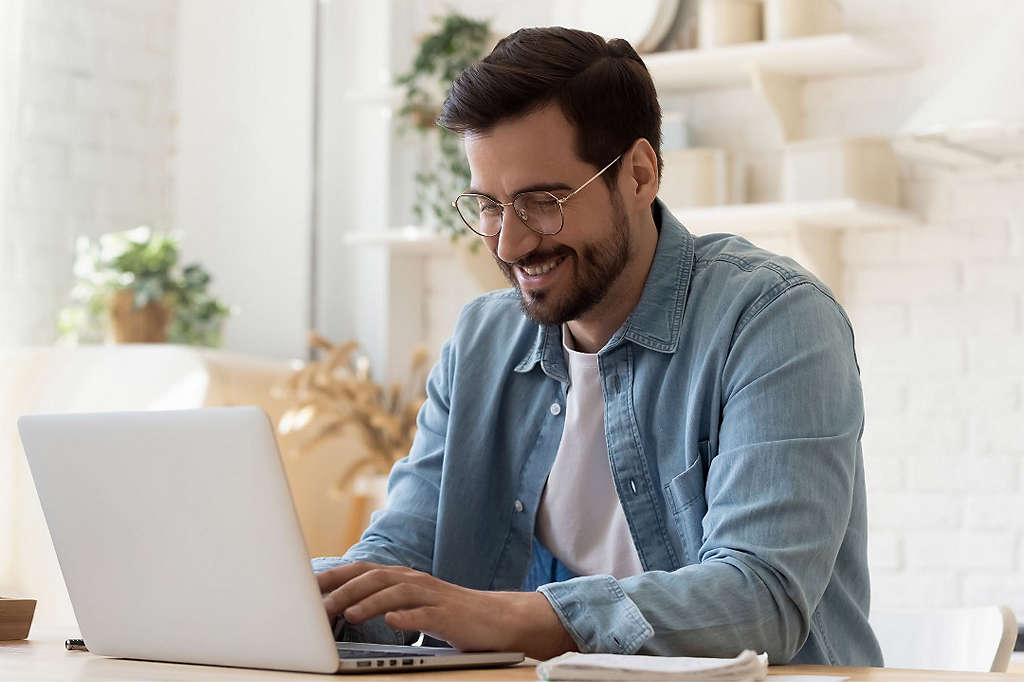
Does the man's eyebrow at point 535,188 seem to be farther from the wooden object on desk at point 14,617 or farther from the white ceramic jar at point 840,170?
the white ceramic jar at point 840,170

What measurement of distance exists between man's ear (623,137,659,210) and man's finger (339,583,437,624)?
2.00ft

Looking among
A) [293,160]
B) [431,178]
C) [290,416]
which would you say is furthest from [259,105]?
[290,416]

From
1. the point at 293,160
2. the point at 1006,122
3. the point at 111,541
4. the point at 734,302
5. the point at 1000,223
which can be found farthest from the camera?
the point at 293,160

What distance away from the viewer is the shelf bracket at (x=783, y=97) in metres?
3.02

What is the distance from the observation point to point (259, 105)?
389 cm

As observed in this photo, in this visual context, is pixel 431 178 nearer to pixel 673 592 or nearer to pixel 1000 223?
pixel 1000 223

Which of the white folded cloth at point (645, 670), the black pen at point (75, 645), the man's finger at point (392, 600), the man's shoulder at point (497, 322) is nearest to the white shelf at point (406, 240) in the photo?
the man's shoulder at point (497, 322)

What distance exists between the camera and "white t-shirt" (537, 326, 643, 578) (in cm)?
156

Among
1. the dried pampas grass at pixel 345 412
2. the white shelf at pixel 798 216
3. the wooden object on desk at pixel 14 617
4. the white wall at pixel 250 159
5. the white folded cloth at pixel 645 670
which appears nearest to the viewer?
the white folded cloth at pixel 645 670

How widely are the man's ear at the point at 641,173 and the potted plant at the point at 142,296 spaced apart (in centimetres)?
198

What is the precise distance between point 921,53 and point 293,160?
170 centimetres

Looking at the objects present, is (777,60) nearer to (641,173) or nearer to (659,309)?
(641,173)

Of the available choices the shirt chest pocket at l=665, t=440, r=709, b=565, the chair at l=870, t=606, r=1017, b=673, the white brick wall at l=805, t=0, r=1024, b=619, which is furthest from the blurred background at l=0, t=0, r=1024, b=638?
the shirt chest pocket at l=665, t=440, r=709, b=565

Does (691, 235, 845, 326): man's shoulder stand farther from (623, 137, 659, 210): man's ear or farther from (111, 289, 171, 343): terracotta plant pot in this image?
(111, 289, 171, 343): terracotta plant pot
